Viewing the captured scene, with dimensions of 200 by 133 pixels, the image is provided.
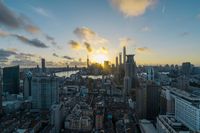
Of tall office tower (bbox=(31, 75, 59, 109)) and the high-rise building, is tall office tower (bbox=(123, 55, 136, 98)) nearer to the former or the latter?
the high-rise building

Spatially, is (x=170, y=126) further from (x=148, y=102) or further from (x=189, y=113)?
(x=148, y=102)

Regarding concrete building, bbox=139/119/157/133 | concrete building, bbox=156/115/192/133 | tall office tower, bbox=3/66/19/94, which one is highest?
tall office tower, bbox=3/66/19/94

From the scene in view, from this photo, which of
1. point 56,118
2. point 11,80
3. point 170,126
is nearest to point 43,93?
point 56,118

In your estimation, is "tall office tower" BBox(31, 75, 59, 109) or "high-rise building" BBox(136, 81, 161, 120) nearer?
"high-rise building" BBox(136, 81, 161, 120)

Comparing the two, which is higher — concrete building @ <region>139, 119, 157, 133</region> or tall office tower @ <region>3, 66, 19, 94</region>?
tall office tower @ <region>3, 66, 19, 94</region>

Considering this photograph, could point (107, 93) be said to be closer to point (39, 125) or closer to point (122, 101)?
point (122, 101)

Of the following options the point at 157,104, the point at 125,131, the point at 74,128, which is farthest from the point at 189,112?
the point at 74,128

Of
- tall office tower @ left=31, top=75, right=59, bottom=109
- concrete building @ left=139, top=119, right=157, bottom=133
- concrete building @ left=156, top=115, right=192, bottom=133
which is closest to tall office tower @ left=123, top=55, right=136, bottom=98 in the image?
tall office tower @ left=31, top=75, right=59, bottom=109
